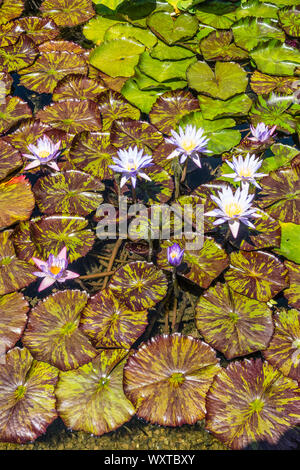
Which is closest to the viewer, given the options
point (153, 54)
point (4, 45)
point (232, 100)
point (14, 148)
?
point (14, 148)

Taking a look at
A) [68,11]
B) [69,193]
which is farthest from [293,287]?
[68,11]

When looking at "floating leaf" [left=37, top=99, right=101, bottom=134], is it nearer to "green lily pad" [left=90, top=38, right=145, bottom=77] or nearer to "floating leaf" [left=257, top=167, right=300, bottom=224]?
"green lily pad" [left=90, top=38, right=145, bottom=77]

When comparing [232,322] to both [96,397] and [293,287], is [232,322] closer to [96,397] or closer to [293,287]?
[293,287]

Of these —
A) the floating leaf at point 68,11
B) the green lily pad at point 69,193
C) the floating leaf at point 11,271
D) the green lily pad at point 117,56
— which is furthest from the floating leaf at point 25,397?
the floating leaf at point 68,11

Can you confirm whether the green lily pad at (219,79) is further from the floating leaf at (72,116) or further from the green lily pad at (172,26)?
the floating leaf at (72,116)

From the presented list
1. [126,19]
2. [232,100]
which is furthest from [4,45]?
[232,100]

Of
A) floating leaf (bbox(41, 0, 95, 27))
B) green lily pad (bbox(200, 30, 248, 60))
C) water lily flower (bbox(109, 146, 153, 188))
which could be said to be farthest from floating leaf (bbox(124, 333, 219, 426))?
floating leaf (bbox(41, 0, 95, 27))
